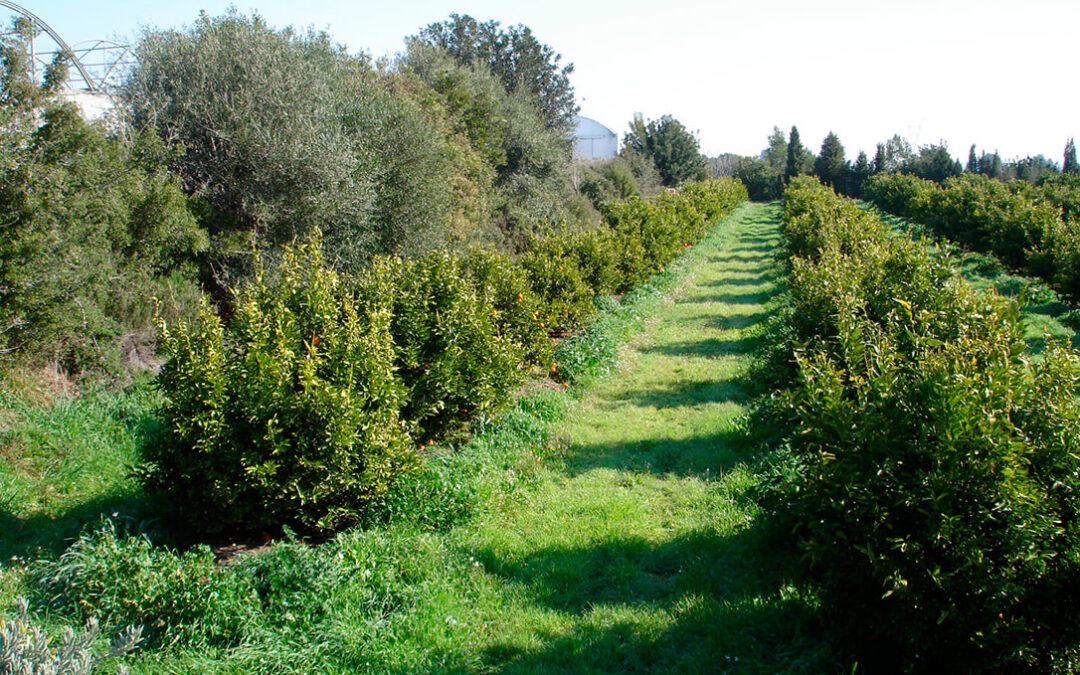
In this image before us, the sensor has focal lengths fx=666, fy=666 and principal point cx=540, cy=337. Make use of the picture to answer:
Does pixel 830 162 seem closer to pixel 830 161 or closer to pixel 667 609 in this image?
pixel 830 161

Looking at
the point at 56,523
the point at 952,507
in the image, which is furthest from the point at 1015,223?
the point at 56,523


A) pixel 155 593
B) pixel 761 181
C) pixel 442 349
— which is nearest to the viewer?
pixel 155 593

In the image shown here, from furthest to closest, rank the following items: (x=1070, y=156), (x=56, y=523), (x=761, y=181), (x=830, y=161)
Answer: (x=761, y=181) < (x=830, y=161) < (x=1070, y=156) < (x=56, y=523)

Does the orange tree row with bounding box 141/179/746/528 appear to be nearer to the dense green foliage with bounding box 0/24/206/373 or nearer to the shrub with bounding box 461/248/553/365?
the shrub with bounding box 461/248/553/365

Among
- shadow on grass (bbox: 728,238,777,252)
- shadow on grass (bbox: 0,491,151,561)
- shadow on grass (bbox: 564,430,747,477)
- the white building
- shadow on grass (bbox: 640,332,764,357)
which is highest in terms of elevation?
the white building

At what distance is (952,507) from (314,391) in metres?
3.68

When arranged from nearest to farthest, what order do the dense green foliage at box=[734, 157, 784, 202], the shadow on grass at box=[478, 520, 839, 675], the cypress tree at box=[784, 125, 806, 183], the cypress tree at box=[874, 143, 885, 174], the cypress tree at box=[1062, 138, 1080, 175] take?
the shadow on grass at box=[478, 520, 839, 675], the cypress tree at box=[1062, 138, 1080, 175], the cypress tree at box=[874, 143, 885, 174], the cypress tree at box=[784, 125, 806, 183], the dense green foliage at box=[734, 157, 784, 202]

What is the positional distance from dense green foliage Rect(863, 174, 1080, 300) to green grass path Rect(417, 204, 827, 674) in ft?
32.3

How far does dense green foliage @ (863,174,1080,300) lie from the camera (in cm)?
1335

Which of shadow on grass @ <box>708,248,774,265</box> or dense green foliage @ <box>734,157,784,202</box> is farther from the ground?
dense green foliage @ <box>734,157,784,202</box>

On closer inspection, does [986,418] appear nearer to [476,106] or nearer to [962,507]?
[962,507]

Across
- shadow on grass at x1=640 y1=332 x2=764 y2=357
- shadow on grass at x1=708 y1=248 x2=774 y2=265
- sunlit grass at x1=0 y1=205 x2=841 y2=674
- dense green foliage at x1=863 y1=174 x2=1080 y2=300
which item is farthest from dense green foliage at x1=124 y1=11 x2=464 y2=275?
dense green foliage at x1=863 y1=174 x2=1080 y2=300

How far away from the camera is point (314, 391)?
14.7ft

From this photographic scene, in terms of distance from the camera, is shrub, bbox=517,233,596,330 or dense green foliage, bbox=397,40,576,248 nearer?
shrub, bbox=517,233,596,330
